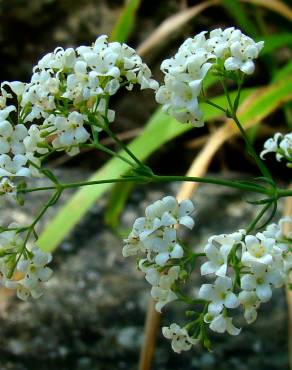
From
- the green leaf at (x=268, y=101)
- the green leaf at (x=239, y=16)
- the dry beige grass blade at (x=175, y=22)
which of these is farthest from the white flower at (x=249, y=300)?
the green leaf at (x=239, y=16)

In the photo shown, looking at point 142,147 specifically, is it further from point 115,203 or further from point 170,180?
point 170,180

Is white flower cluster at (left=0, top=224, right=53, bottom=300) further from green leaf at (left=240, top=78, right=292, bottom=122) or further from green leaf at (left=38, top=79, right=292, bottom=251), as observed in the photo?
green leaf at (left=240, top=78, right=292, bottom=122)

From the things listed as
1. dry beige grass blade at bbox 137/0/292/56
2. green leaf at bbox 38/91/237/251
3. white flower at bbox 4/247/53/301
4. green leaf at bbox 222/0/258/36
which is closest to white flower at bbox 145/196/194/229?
white flower at bbox 4/247/53/301

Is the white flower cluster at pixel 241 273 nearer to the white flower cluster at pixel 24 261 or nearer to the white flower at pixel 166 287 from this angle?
the white flower at pixel 166 287

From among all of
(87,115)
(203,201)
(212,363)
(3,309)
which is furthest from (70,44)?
(87,115)

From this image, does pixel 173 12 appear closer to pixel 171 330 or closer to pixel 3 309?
pixel 3 309

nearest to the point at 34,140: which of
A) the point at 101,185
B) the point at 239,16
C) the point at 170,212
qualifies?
the point at 170,212

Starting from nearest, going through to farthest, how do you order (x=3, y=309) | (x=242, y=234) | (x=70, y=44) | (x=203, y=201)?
(x=242, y=234) < (x=3, y=309) < (x=203, y=201) < (x=70, y=44)
